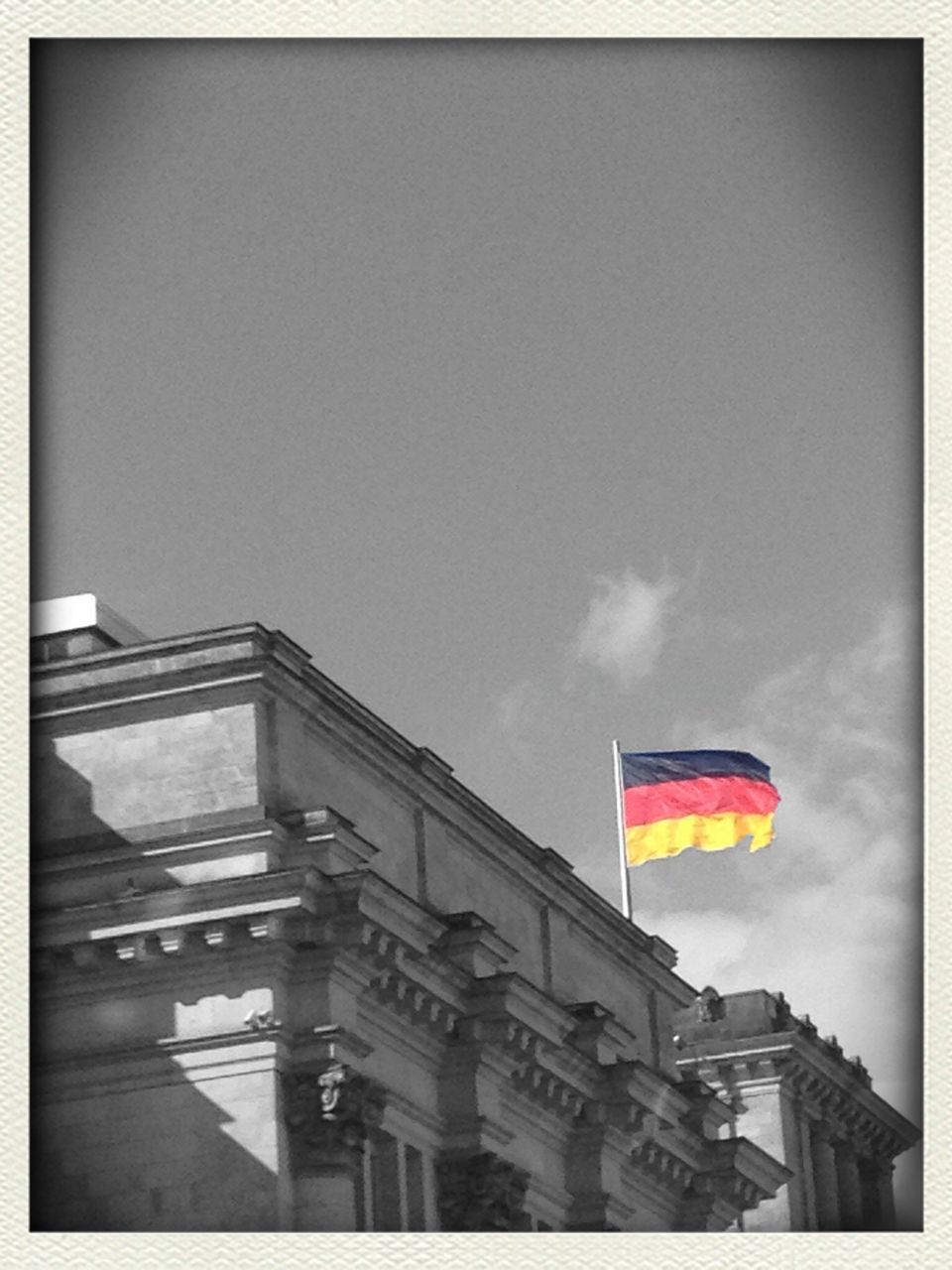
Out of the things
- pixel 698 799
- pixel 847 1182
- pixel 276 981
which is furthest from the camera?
pixel 847 1182

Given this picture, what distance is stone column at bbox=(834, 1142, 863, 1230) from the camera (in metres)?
72.1

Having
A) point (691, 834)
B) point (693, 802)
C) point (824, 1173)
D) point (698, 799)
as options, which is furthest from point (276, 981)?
point (824, 1173)

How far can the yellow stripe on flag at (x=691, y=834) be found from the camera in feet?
224

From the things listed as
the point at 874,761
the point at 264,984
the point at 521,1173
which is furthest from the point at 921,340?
the point at 521,1173

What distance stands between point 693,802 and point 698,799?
0.21m

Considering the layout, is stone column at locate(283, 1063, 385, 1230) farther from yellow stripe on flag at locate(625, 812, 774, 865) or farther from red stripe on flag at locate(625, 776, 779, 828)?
yellow stripe on flag at locate(625, 812, 774, 865)

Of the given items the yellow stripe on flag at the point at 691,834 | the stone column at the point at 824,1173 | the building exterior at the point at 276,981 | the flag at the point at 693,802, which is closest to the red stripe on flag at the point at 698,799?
the flag at the point at 693,802

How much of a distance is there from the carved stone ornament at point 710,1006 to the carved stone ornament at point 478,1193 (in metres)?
18.6

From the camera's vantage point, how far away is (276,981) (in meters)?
57.3

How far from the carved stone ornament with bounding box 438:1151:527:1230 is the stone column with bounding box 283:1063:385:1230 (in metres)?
3.63

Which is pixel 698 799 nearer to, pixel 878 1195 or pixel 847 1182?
pixel 878 1195

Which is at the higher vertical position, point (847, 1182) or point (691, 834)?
point (691, 834)

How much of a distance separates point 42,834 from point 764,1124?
25470 millimetres

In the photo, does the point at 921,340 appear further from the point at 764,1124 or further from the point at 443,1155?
the point at 764,1124
